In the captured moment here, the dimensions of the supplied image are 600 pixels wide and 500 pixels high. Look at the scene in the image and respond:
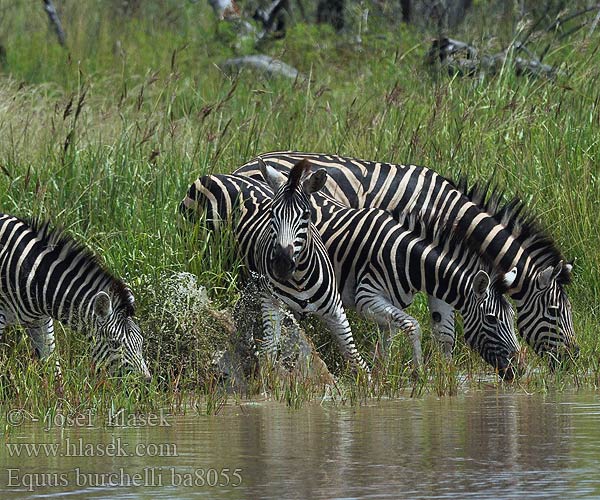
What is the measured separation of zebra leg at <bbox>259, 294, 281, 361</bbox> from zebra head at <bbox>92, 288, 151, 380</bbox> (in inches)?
31.2

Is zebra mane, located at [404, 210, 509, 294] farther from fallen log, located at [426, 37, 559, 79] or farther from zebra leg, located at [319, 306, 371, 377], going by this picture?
fallen log, located at [426, 37, 559, 79]

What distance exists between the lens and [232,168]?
10.6m

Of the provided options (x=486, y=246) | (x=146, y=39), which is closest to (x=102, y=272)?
(x=486, y=246)

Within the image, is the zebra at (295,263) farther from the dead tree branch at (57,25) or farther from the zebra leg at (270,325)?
the dead tree branch at (57,25)

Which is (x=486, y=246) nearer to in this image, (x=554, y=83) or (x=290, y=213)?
(x=290, y=213)

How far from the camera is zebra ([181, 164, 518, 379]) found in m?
8.49

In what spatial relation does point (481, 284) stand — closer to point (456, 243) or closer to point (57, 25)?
point (456, 243)

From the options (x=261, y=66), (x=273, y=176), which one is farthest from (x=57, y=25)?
(x=273, y=176)

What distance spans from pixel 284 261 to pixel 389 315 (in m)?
0.87

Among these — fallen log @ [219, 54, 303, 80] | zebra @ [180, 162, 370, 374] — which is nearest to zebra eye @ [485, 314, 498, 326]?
zebra @ [180, 162, 370, 374]

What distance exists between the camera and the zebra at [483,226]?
878 centimetres

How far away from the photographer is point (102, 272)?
787 cm

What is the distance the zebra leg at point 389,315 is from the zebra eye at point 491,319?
17.2 inches

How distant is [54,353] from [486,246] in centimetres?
308
